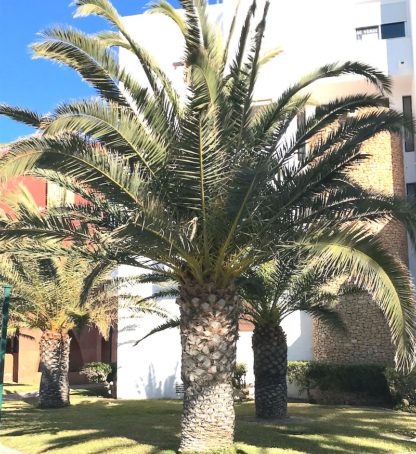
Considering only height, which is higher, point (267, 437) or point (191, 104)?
point (191, 104)

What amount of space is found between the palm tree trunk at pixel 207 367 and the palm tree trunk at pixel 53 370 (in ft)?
34.8

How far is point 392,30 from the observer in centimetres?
2425

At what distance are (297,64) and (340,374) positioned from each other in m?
12.7

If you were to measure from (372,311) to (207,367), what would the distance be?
12469 millimetres

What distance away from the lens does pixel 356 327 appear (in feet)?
66.5

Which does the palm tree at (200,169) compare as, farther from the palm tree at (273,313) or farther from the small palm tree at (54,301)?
the small palm tree at (54,301)

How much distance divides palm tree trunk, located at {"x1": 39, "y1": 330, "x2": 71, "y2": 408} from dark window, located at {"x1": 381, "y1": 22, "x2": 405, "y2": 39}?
1820 centimetres

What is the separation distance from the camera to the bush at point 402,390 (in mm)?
17156

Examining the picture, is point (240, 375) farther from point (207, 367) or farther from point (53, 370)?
point (207, 367)

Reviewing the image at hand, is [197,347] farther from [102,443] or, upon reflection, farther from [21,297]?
[21,297]

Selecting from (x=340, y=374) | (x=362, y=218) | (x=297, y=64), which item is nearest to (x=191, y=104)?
(x=362, y=218)

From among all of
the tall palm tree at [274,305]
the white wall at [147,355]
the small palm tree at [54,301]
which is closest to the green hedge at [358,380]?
the white wall at [147,355]

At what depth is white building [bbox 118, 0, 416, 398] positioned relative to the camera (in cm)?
2266

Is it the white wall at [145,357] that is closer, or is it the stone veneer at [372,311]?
the stone veneer at [372,311]
